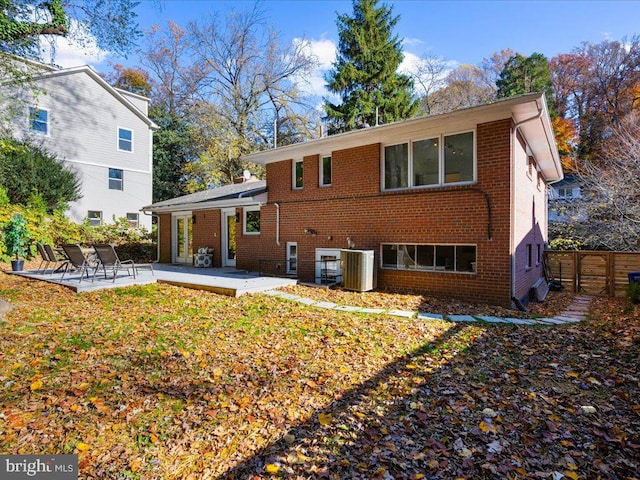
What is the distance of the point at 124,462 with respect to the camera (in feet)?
8.26

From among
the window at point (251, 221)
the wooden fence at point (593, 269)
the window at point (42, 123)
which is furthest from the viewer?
the window at point (42, 123)

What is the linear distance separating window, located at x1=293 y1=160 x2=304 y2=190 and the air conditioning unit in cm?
350

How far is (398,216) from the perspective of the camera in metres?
9.33

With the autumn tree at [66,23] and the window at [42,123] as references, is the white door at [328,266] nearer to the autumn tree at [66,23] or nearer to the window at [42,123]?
the autumn tree at [66,23]

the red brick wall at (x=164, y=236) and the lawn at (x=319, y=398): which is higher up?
the red brick wall at (x=164, y=236)

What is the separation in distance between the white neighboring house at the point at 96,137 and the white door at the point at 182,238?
6.18m

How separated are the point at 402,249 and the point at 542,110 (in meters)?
4.56

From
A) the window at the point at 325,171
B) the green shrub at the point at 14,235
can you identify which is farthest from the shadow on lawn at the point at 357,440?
the green shrub at the point at 14,235

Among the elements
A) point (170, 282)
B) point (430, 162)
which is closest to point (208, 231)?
point (170, 282)

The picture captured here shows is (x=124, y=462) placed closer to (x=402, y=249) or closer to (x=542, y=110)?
(x=402, y=249)

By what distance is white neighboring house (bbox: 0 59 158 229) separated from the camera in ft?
58.2

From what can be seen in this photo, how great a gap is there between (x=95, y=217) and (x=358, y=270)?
56.7 ft

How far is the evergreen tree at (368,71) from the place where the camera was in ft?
81.0

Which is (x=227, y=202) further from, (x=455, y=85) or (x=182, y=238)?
(x=455, y=85)
